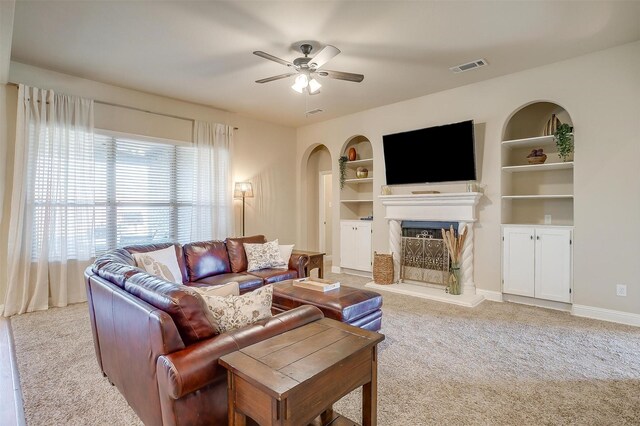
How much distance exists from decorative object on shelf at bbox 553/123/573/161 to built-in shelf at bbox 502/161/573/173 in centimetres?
14

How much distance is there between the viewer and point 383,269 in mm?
5406

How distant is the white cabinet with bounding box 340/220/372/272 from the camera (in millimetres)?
6066

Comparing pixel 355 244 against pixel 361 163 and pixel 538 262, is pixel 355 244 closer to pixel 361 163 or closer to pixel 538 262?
pixel 361 163

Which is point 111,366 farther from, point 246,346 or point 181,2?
point 181,2

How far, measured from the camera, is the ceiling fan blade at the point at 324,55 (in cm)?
299

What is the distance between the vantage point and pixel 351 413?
2.09m

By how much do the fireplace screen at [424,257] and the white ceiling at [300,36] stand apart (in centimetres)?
231

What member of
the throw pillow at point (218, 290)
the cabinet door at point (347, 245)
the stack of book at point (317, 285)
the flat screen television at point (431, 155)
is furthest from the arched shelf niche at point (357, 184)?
the throw pillow at point (218, 290)

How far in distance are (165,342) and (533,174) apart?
16.8 feet

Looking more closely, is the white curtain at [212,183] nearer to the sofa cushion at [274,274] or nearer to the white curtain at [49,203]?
the white curtain at [49,203]

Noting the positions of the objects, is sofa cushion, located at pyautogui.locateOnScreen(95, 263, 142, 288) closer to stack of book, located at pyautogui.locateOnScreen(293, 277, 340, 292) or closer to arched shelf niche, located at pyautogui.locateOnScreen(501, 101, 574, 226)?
stack of book, located at pyautogui.locateOnScreen(293, 277, 340, 292)

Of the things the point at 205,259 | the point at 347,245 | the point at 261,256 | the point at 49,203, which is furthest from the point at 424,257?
the point at 49,203

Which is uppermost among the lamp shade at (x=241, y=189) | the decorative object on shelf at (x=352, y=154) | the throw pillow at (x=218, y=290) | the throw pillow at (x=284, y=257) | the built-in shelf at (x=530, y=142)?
the decorative object on shelf at (x=352, y=154)

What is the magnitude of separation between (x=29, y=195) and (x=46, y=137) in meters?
0.75
